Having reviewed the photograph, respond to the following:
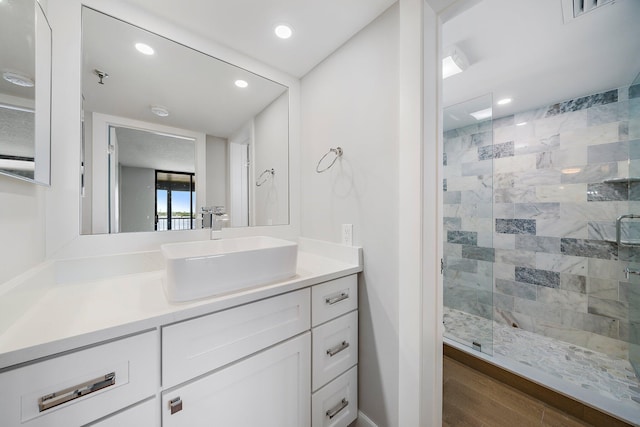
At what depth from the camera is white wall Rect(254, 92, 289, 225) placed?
1590 mm

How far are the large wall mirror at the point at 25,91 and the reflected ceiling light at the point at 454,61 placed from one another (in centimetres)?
196

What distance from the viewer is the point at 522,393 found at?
4.95ft

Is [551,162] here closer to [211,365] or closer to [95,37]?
[211,365]

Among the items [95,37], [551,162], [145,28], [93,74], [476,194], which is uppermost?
[145,28]

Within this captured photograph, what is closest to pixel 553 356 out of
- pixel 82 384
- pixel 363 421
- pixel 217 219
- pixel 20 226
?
pixel 363 421

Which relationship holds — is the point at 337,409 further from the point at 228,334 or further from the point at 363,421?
the point at 228,334

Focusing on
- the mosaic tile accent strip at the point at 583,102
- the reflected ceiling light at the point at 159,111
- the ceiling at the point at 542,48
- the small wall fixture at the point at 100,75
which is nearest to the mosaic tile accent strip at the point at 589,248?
the mosaic tile accent strip at the point at 583,102

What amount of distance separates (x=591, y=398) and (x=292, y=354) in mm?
1799

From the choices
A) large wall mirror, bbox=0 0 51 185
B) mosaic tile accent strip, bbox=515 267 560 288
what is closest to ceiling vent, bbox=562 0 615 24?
mosaic tile accent strip, bbox=515 267 560 288

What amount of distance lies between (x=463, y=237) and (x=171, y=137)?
2.87 metres

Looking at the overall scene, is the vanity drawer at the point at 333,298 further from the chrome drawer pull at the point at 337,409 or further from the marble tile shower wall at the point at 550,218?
the marble tile shower wall at the point at 550,218

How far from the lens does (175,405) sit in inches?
27.9

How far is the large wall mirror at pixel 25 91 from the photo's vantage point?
0.67 m

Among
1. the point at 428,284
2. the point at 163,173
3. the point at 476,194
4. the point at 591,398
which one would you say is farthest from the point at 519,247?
the point at 163,173
